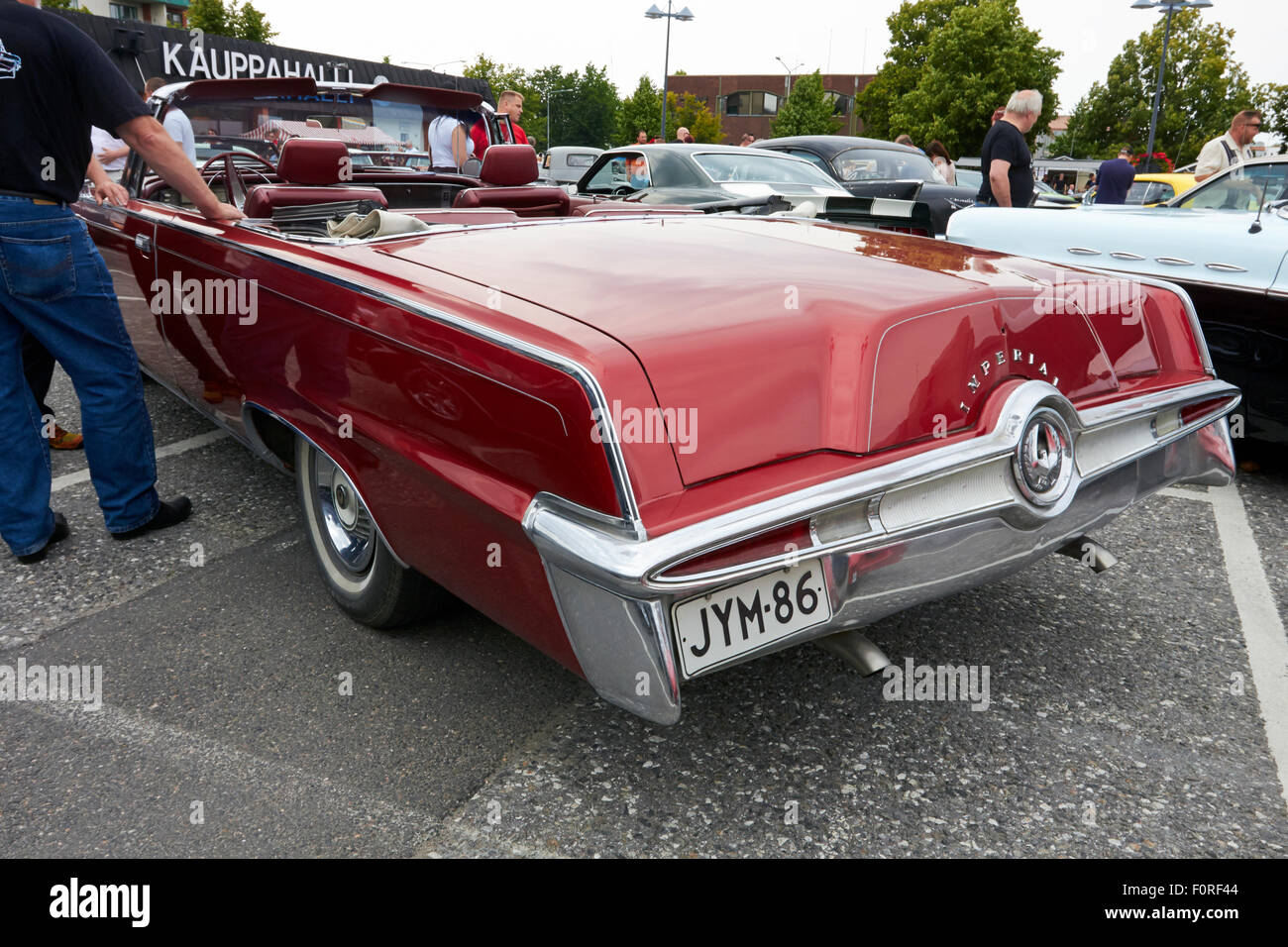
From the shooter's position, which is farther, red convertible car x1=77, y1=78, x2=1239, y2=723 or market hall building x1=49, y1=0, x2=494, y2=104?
market hall building x1=49, y1=0, x2=494, y2=104

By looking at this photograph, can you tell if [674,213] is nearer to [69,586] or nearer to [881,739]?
[881,739]

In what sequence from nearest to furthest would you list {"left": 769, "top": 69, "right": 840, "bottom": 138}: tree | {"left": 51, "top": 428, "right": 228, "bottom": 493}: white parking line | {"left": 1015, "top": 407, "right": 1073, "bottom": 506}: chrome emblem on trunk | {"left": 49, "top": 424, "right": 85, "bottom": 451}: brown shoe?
{"left": 1015, "top": 407, "right": 1073, "bottom": 506}: chrome emblem on trunk < {"left": 51, "top": 428, "right": 228, "bottom": 493}: white parking line < {"left": 49, "top": 424, "right": 85, "bottom": 451}: brown shoe < {"left": 769, "top": 69, "right": 840, "bottom": 138}: tree

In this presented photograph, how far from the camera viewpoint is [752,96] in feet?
244

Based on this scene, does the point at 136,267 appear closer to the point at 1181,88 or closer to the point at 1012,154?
the point at 1012,154

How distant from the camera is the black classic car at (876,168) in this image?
8.20 m

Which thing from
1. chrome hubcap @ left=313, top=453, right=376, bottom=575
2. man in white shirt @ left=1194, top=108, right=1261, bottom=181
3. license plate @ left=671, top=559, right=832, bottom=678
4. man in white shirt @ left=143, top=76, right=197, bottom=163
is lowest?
chrome hubcap @ left=313, top=453, right=376, bottom=575

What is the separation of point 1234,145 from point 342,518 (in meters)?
7.94

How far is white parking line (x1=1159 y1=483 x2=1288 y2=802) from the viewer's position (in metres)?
2.39

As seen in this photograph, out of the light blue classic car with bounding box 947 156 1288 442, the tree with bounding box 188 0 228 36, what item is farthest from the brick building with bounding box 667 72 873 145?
the light blue classic car with bounding box 947 156 1288 442

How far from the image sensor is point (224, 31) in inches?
1565

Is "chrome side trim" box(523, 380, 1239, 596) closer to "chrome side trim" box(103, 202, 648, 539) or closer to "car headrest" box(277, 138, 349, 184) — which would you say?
"chrome side trim" box(103, 202, 648, 539)

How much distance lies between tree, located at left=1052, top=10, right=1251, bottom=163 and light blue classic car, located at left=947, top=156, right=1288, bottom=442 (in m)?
36.5

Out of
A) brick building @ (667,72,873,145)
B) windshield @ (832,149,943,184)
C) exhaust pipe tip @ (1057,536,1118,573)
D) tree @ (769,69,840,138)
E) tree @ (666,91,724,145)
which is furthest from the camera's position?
brick building @ (667,72,873,145)
